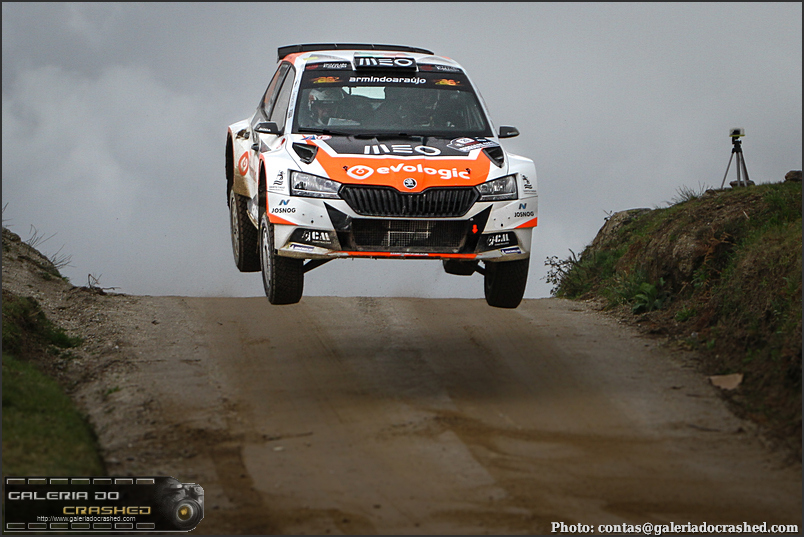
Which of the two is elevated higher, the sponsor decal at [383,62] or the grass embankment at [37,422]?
the sponsor decal at [383,62]

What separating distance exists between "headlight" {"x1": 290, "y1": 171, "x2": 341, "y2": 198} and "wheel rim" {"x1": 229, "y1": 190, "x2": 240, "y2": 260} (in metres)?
2.77

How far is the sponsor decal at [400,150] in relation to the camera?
8227 mm

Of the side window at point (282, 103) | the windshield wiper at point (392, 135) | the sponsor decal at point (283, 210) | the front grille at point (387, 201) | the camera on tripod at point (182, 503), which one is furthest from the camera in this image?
the side window at point (282, 103)

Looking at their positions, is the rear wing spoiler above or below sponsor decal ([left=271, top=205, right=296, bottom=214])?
above

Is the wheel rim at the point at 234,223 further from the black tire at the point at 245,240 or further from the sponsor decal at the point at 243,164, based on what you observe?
the sponsor decal at the point at 243,164

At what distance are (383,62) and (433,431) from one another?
3.68 metres

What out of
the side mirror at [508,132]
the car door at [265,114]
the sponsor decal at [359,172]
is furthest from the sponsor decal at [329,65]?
the sponsor decal at [359,172]

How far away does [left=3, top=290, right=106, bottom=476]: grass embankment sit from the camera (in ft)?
21.6

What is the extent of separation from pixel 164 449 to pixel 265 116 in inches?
163

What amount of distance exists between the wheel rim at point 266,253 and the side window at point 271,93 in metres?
1.65

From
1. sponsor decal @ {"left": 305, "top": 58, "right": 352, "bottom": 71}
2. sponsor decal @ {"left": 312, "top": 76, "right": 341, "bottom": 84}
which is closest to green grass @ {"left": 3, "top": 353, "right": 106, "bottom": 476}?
sponsor decal @ {"left": 312, "top": 76, "right": 341, "bottom": 84}

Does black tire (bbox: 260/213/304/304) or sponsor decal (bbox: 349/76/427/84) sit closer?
black tire (bbox: 260/213/304/304)

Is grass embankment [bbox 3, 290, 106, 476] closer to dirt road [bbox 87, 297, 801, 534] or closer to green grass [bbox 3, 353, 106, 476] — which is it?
green grass [bbox 3, 353, 106, 476]

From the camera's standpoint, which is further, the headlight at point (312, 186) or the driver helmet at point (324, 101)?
the driver helmet at point (324, 101)
